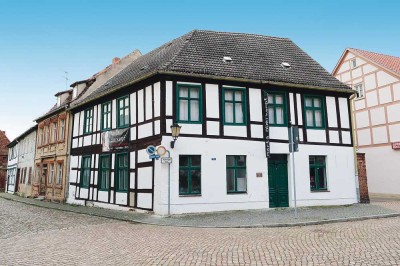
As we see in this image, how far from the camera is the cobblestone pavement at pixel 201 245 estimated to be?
671 cm

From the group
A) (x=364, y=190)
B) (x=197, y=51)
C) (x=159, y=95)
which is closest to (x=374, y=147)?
(x=364, y=190)

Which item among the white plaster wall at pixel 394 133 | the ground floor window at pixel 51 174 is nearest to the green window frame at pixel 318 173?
the white plaster wall at pixel 394 133

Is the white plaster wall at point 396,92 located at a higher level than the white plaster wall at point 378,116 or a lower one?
higher

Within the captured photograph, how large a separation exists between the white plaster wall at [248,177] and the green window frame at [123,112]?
3746 millimetres

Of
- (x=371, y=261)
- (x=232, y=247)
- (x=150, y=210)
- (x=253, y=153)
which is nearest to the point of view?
(x=371, y=261)

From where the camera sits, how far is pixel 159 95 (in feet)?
48.1

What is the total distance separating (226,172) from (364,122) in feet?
47.2

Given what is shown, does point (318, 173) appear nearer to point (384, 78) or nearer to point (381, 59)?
point (384, 78)

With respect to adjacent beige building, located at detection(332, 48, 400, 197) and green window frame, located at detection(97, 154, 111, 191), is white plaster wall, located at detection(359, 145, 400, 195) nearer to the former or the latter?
adjacent beige building, located at detection(332, 48, 400, 197)

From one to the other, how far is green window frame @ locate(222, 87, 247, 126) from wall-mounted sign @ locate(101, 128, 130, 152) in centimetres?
497

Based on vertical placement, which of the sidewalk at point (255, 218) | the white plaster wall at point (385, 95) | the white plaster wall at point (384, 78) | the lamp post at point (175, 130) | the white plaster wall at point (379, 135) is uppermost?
the white plaster wall at point (384, 78)

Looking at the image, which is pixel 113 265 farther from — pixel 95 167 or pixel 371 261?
pixel 95 167

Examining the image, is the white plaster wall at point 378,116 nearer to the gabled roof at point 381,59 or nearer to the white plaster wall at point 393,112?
the white plaster wall at point 393,112

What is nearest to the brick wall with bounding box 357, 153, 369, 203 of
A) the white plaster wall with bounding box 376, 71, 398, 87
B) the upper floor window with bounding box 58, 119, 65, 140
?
the white plaster wall with bounding box 376, 71, 398, 87
